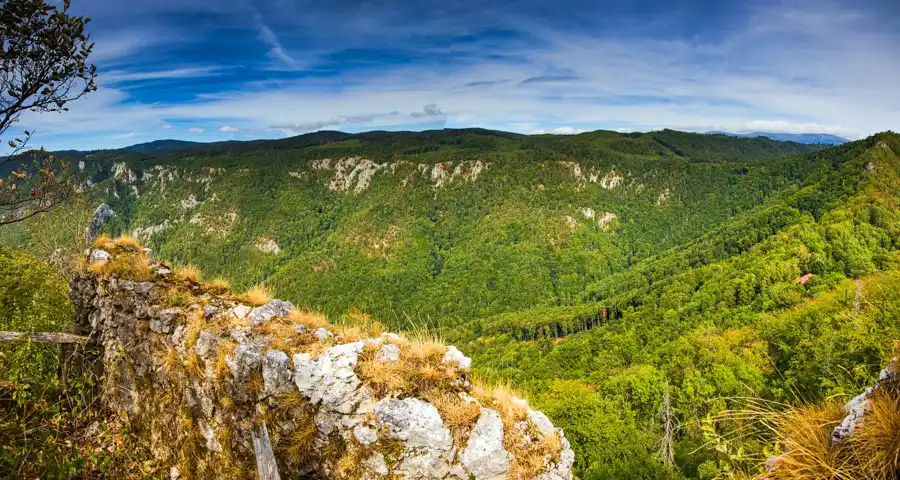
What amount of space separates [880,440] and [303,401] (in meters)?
6.43

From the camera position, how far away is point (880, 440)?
2730 millimetres

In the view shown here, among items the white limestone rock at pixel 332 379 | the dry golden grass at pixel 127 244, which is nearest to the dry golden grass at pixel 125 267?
the dry golden grass at pixel 127 244

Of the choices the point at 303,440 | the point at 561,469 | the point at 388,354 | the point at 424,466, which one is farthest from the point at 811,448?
the point at 303,440

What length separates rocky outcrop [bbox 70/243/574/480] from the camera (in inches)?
224

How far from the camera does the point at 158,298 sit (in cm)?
870

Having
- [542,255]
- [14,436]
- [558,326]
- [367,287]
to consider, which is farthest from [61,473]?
[542,255]

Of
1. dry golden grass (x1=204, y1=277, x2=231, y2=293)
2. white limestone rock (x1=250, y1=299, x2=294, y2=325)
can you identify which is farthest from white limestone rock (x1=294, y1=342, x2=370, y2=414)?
dry golden grass (x1=204, y1=277, x2=231, y2=293)

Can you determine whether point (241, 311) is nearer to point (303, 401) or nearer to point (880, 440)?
point (303, 401)

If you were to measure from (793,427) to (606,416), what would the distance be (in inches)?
1230

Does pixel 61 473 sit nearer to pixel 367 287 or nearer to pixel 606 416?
pixel 606 416

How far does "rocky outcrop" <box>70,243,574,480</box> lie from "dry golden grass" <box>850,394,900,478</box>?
3.69 meters

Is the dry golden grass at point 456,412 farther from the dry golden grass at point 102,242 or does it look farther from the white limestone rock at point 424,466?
the dry golden grass at point 102,242

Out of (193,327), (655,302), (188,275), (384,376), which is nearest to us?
(384,376)

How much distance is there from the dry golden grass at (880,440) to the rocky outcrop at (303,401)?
3686 mm
